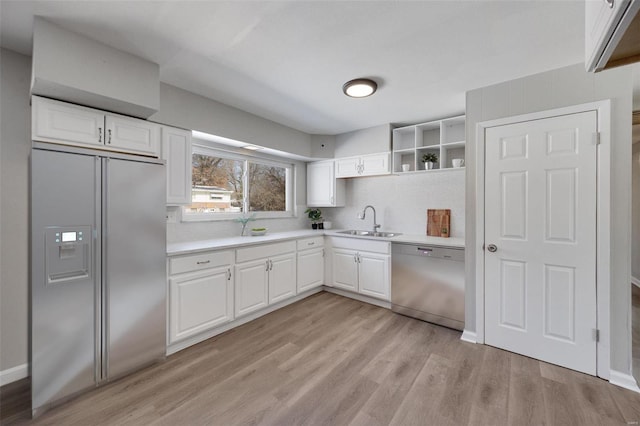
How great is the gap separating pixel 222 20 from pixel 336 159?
2.69 metres

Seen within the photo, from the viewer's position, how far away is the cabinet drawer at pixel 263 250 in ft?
9.31

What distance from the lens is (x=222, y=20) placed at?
1.66m

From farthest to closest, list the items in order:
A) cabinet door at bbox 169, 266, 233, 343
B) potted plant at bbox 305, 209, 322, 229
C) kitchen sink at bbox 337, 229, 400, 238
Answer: potted plant at bbox 305, 209, 322, 229 < kitchen sink at bbox 337, 229, 400, 238 < cabinet door at bbox 169, 266, 233, 343

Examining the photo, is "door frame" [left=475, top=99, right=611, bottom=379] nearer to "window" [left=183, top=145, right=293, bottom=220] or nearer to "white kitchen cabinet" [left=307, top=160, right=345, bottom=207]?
→ "white kitchen cabinet" [left=307, top=160, right=345, bottom=207]

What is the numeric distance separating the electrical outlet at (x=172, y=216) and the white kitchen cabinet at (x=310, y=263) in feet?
4.90


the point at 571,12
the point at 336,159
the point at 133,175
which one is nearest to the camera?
the point at 571,12

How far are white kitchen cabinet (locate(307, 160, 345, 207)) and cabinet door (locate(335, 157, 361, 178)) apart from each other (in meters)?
0.10

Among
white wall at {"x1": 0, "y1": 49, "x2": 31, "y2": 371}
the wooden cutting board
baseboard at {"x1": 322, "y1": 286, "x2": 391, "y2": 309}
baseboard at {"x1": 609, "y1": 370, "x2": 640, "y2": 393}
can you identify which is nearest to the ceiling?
white wall at {"x1": 0, "y1": 49, "x2": 31, "y2": 371}

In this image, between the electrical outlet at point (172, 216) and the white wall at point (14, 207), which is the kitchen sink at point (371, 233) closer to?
the electrical outlet at point (172, 216)

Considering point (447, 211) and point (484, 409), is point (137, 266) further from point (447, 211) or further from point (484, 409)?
point (447, 211)

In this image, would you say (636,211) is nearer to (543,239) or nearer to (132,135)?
(543,239)

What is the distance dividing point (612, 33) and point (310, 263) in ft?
10.9

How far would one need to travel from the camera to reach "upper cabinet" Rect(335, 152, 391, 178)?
12.1ft

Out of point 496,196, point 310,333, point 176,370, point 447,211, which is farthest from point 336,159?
point 176,370
